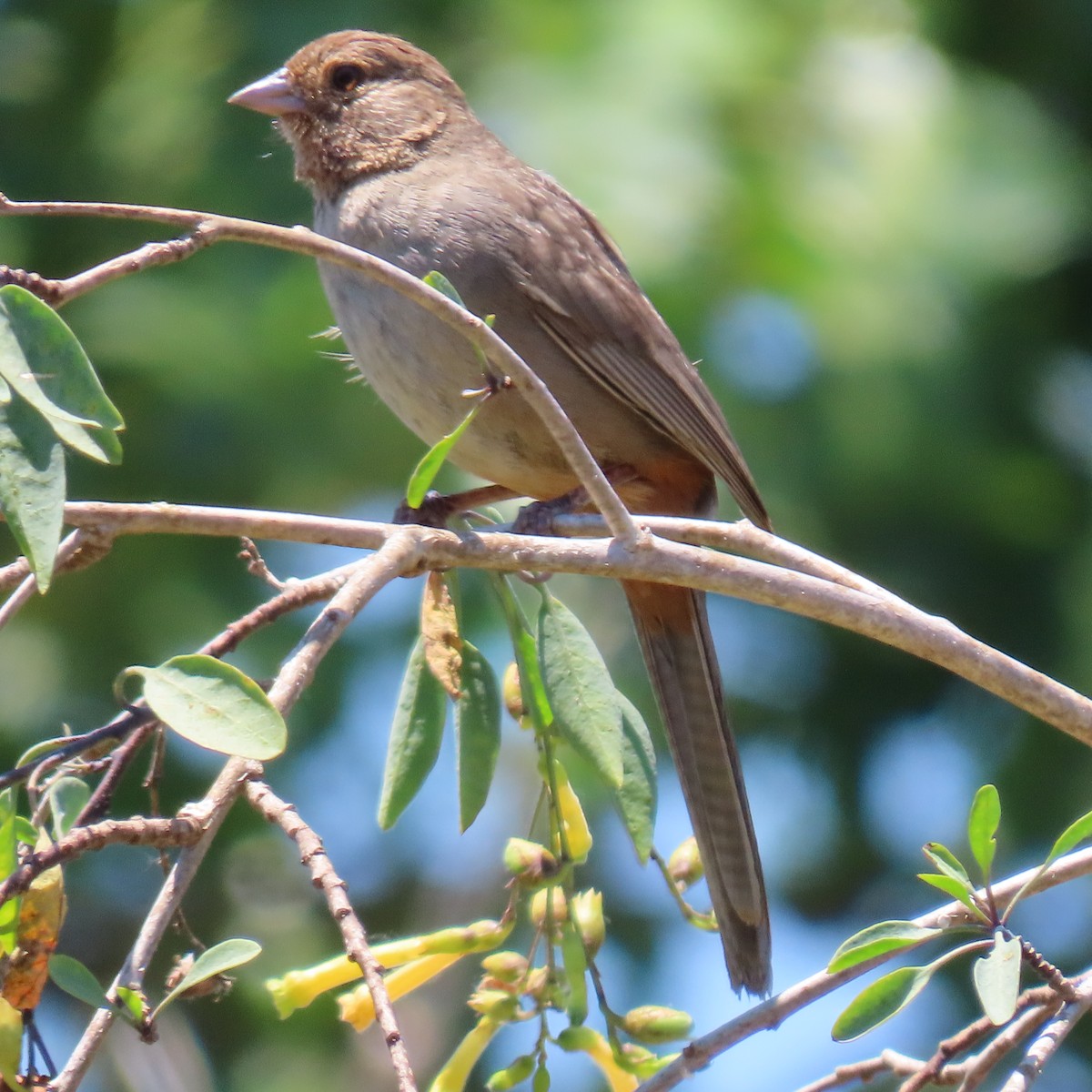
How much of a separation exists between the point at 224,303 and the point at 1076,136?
155 inches

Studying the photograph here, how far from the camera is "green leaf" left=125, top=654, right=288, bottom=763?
1.93m

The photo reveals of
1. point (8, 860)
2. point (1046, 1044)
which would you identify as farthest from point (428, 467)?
point (1046, 1044)

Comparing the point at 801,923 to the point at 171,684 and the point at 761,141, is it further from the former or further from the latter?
the point at 171,684

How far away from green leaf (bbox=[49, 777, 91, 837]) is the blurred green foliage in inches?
140

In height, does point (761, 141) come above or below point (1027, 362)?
above

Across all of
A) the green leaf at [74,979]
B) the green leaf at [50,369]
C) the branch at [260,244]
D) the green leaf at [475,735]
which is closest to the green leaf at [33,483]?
the green leaf at [50,369]

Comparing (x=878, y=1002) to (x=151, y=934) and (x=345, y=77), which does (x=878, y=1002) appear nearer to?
(x=151, y=934)

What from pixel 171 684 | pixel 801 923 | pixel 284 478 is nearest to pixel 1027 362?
pixel 801 923

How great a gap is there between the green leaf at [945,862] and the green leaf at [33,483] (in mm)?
1186

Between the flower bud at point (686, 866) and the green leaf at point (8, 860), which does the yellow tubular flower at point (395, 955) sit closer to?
the flower bud at point (686, 866)

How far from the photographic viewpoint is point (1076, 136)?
7.41 metres

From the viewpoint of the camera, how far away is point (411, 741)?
8.61ft

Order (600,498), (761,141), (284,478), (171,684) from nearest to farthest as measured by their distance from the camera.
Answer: (171,684), (600,498), (761,141), (284,478)

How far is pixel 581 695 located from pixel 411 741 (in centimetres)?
29
